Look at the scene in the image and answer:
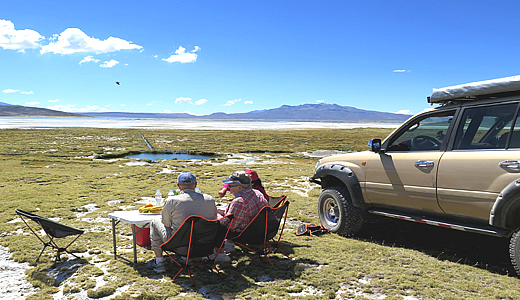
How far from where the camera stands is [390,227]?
25.5 ft

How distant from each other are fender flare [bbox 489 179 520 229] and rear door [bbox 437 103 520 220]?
10 centimetres

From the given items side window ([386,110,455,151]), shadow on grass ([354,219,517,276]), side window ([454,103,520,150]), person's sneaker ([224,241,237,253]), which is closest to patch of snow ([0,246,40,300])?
person's sneaker ([224,241,237,253])

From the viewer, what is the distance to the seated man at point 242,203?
5.54 metres

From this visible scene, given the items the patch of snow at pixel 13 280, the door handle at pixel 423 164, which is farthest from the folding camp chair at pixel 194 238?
the door handle at pixel 423 164

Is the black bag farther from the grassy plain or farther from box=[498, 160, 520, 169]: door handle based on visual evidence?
box=[498, 160, 520, 169]: door handle

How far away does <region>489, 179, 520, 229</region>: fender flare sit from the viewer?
4.50 meters

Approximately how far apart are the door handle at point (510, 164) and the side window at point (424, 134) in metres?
1.01

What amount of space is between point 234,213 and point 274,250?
1.29m

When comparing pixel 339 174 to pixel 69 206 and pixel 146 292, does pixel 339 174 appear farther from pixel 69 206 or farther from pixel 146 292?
pixel 69 206

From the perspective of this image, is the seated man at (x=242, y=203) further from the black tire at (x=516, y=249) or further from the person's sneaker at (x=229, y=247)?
the black tire at (x=516, y=249)

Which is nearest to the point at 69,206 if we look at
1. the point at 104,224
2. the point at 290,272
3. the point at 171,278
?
the point at 104,224

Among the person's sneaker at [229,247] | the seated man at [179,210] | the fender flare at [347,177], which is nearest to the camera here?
the seated man at [179,210]

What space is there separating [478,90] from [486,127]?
53cm

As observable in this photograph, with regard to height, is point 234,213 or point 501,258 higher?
point 234,213
